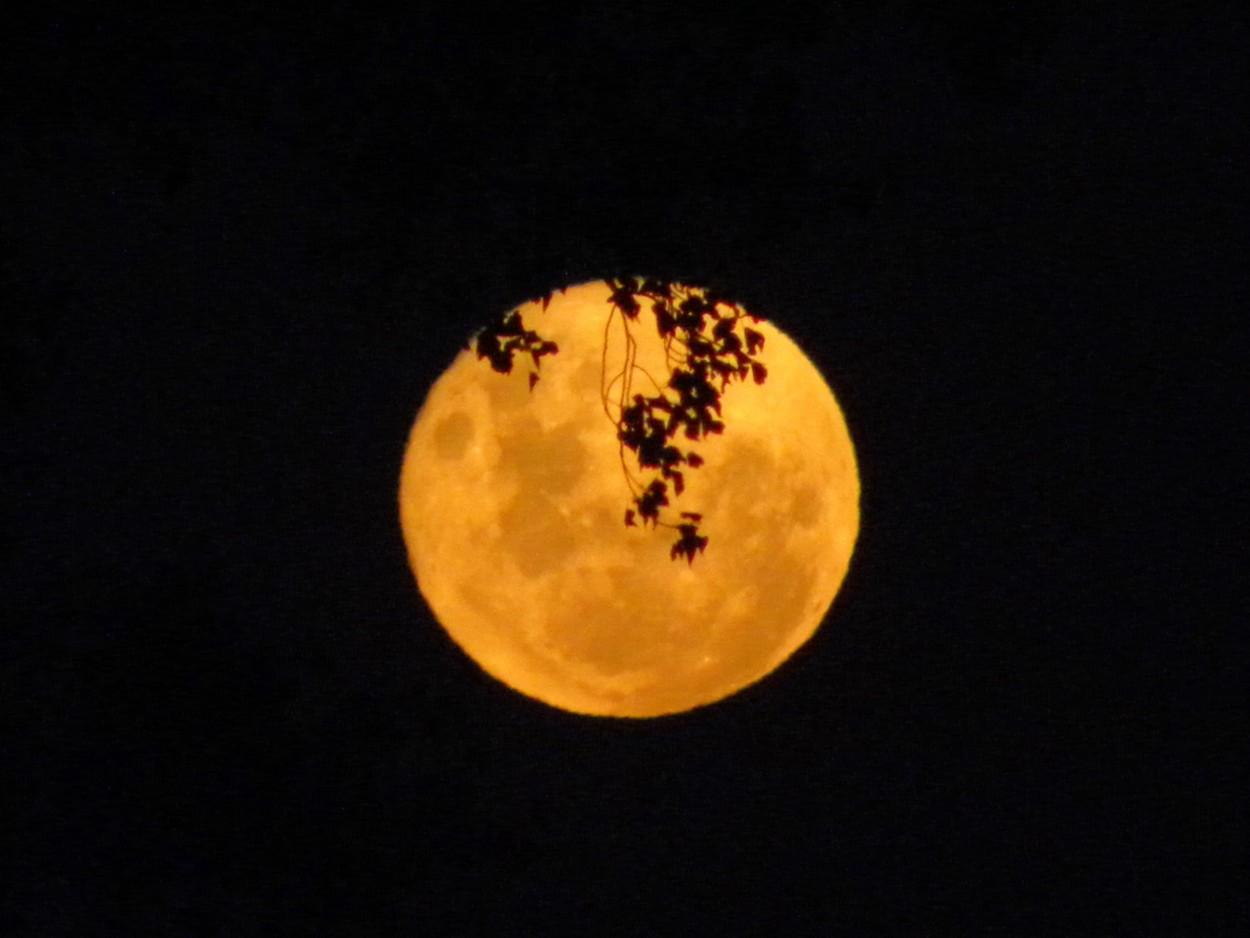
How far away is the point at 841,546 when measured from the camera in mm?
9297

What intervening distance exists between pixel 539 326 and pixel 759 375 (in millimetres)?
2730

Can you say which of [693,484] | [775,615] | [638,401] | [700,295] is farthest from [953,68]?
[775,615]

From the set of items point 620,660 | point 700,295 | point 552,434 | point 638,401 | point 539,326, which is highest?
point 539,326

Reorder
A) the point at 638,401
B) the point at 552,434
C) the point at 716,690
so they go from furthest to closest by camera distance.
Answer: the point at 716,690, the point at 552,434, the point at 638,401

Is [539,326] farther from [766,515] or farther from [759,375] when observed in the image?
[759,375]

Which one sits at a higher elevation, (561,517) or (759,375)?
(561,517)

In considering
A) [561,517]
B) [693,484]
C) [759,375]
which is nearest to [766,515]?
[693,484]

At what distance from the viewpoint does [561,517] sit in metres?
8.48

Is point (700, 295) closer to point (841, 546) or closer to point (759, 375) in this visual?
point (759, 375)

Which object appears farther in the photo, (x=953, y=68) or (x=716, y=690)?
(x=716, y=690)

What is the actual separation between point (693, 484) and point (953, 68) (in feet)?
9.89

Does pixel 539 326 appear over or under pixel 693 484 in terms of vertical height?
over

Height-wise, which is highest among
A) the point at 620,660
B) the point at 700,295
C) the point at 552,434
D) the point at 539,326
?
the point at 539,326

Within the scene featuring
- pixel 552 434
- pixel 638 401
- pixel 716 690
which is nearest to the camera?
pixel 638 401
